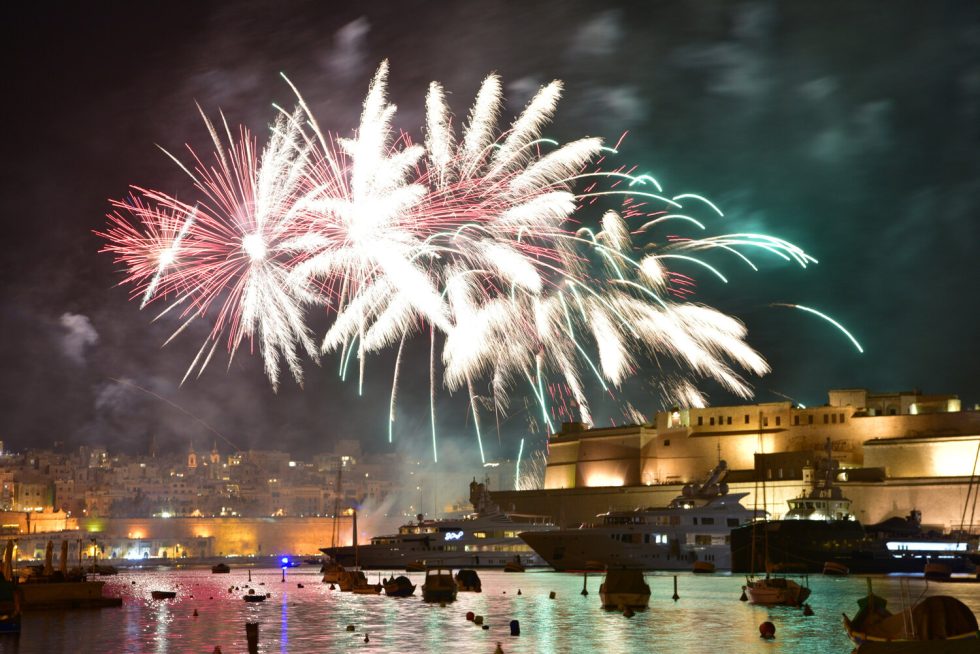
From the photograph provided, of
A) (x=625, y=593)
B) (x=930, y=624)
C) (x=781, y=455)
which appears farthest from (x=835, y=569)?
(x=930, y=624)

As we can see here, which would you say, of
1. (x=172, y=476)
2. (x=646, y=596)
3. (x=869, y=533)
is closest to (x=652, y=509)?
(x=869, y=533)

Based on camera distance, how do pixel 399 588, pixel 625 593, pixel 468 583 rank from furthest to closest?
pixel 468 583, pixel 399 588, pixel 625 593

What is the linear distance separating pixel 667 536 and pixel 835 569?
25.1 ft

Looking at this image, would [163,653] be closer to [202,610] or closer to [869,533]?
[202,610]

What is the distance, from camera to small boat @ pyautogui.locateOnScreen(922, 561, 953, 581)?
4541 centimetres

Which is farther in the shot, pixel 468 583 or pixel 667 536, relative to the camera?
pixel 667 536

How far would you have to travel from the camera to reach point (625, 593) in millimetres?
36406

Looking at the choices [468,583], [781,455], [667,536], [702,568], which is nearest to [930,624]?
[468,583]

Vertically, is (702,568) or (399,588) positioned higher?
(702,568)

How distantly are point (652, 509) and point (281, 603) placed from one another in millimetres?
21102

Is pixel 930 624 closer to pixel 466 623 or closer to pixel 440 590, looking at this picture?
pixel 466 623

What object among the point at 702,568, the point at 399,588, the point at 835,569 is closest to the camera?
the point at 399,588

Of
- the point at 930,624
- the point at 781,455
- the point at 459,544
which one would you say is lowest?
the point at 930,624

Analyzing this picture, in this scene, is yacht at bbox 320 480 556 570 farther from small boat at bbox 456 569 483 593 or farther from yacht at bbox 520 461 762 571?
small boat at bbox 456 569 483 593
